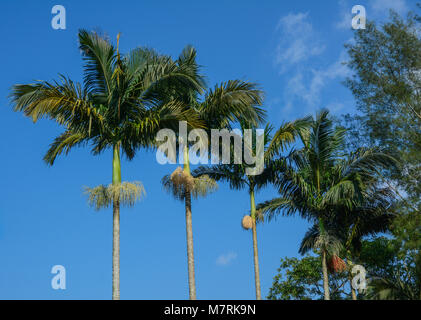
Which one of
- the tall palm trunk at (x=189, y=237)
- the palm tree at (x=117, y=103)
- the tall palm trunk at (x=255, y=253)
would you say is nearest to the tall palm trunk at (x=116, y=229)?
the palm tree at (x=117, y=103)

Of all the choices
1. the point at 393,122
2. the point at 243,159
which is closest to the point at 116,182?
the point at 243,159

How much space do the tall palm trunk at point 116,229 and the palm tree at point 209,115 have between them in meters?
2.43

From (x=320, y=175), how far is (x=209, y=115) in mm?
5963

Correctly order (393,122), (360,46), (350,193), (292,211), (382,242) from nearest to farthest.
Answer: (350,193)
(292,211)
(393,122)
(360,46)
(382,242)

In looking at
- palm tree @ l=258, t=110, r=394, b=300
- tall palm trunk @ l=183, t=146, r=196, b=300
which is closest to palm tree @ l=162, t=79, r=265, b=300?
tall palm trunk @ l=183, t=146, r=196, b=300

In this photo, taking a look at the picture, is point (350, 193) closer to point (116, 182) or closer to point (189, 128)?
point (189, 128)

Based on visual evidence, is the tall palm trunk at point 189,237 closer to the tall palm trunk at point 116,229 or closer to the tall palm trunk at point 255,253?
the tall palm trunk at point 116,229

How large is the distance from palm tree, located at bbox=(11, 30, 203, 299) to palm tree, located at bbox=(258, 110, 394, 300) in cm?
641

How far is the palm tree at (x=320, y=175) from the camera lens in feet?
69.7

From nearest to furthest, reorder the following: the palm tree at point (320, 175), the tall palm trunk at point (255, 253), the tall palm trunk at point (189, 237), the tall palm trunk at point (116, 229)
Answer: the tall palm trunk at point (116, 229) → the tall palm trunk at point (189, 237) → the tall palm trunk at point (255, 253) → the palm tree at point (320, 175)

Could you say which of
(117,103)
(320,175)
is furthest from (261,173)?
(117,103)

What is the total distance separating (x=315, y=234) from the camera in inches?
920

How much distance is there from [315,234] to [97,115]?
38.6ft

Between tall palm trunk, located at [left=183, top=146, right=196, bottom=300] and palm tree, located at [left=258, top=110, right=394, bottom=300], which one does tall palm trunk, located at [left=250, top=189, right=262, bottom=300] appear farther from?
tall palm trunk, located at [left=183, top=146, right=196, bottom=300]
